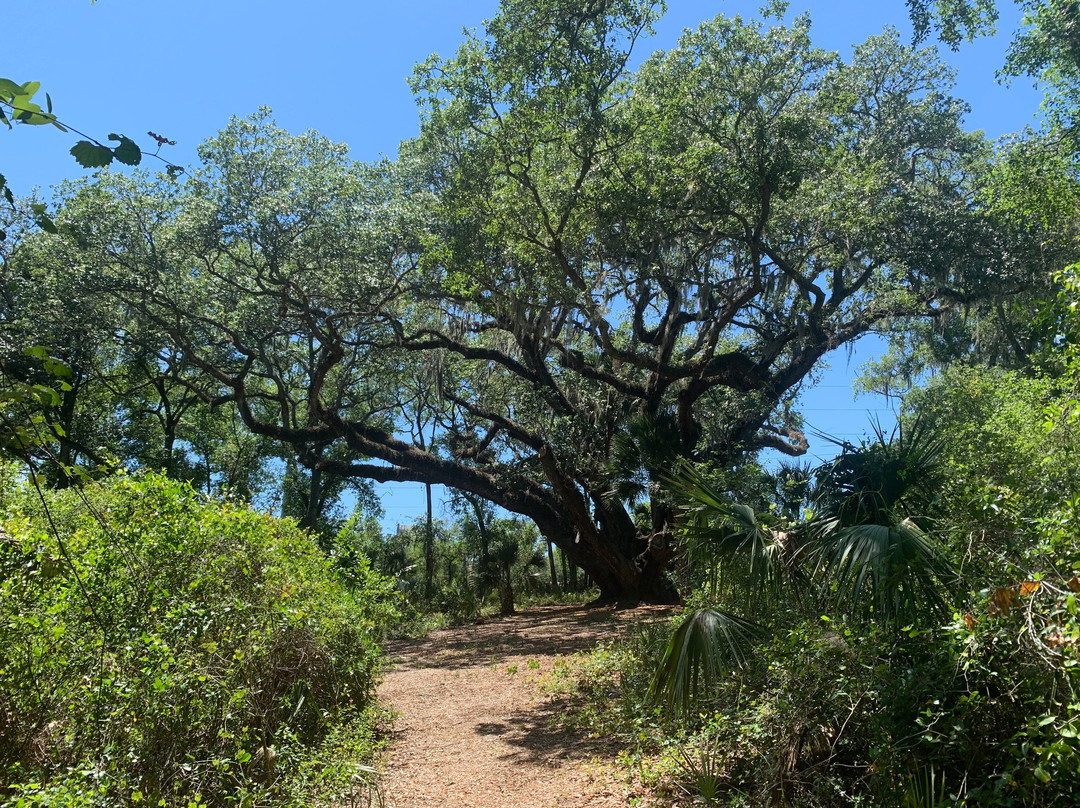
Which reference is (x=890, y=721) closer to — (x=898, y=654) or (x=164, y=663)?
(x=898, y=654)

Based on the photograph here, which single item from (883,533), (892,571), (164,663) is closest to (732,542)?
(883,533)

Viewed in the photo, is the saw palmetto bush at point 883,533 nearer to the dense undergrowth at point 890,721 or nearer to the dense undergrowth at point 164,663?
the dense undergrowth at point 890,721

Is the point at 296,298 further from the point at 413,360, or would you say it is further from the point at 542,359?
the point at 542,359

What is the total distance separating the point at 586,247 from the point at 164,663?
31.6 feet

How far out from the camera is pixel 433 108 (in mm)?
11188

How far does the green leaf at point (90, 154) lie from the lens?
6.03 feet

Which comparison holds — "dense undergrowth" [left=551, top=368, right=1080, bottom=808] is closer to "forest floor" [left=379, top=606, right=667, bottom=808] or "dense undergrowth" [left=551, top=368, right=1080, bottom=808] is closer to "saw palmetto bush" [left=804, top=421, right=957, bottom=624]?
"saw palmetto bush" [left=804, top=421, right=957, bottom=624]

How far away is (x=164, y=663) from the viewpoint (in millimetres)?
3824

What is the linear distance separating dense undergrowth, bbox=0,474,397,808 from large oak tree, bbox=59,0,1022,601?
20.0 ft

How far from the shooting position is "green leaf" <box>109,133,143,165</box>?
5.95ft

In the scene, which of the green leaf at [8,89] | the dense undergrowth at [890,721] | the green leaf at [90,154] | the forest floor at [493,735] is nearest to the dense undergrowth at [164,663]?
the forest floor at [493,735]

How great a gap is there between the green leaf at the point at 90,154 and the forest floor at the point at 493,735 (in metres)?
4.57

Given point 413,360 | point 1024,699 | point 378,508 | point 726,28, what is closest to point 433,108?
point 726,28

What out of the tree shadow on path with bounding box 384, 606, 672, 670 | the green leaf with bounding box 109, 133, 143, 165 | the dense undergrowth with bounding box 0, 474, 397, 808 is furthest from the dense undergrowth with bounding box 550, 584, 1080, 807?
the tree shadow on path with bounding box 384, 606, 672, 670
